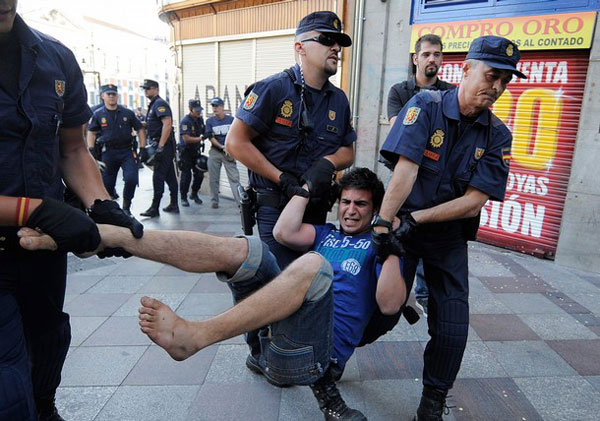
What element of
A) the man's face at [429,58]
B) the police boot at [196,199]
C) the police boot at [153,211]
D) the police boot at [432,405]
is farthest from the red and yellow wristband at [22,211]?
the police boot at [196,199]

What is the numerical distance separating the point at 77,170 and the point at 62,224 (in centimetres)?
54

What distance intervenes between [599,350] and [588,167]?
260 cm

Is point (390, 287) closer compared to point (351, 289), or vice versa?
point (390, 287)

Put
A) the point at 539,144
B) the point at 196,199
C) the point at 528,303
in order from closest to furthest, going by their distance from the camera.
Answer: the point at 528,303 → the point at 539,144 → the point at 196,199

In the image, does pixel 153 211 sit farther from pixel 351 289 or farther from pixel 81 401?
pixel 351 289

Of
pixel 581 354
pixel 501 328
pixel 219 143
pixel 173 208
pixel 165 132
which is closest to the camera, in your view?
pixel 581 354

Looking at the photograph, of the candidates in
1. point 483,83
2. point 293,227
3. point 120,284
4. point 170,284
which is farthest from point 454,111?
point 120,284

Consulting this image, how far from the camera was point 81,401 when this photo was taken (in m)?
2.41

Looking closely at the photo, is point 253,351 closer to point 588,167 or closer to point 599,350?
point 599,350

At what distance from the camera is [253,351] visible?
8.54 feet

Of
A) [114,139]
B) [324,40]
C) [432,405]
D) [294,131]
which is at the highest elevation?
[324,40]

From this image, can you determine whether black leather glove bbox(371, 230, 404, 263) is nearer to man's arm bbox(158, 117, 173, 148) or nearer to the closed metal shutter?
the closed metal shutter

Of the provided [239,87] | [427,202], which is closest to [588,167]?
[427,202]

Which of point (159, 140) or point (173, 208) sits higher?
point (159, 140)
